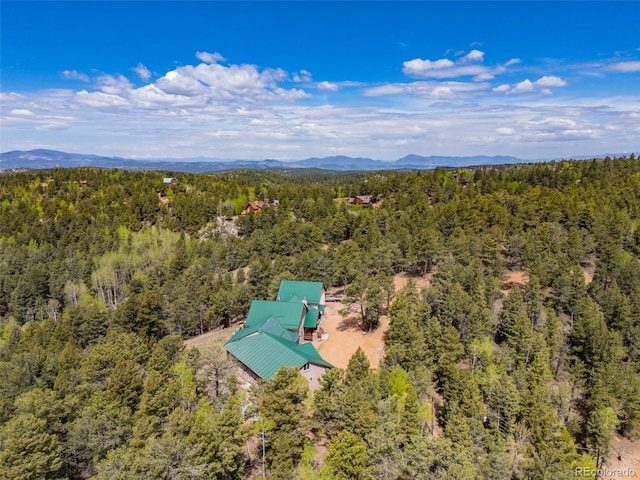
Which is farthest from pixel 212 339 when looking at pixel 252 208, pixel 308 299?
pixel 252 208

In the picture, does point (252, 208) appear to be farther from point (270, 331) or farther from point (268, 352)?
point (268, 352)

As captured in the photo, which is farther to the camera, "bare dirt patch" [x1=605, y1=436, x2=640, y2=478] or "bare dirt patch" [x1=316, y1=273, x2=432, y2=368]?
"bare dirt patch" [x1=316, y1=273, x2=432, y2=368]

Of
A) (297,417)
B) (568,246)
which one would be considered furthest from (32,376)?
(568,246)

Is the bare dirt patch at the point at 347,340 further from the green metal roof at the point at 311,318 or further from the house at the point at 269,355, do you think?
the house at the point at 269,355

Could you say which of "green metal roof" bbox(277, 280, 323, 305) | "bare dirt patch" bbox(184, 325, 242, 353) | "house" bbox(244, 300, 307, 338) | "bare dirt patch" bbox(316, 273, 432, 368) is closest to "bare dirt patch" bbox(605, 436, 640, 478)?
"bare dirt patch" bbox(316, 273, 432, 368)

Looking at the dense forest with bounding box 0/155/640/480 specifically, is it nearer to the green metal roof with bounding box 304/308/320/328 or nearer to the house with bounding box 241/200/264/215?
the green metal roof with bounding box 304/308/320/328

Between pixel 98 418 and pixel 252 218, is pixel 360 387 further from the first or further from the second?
pixel 252 218
